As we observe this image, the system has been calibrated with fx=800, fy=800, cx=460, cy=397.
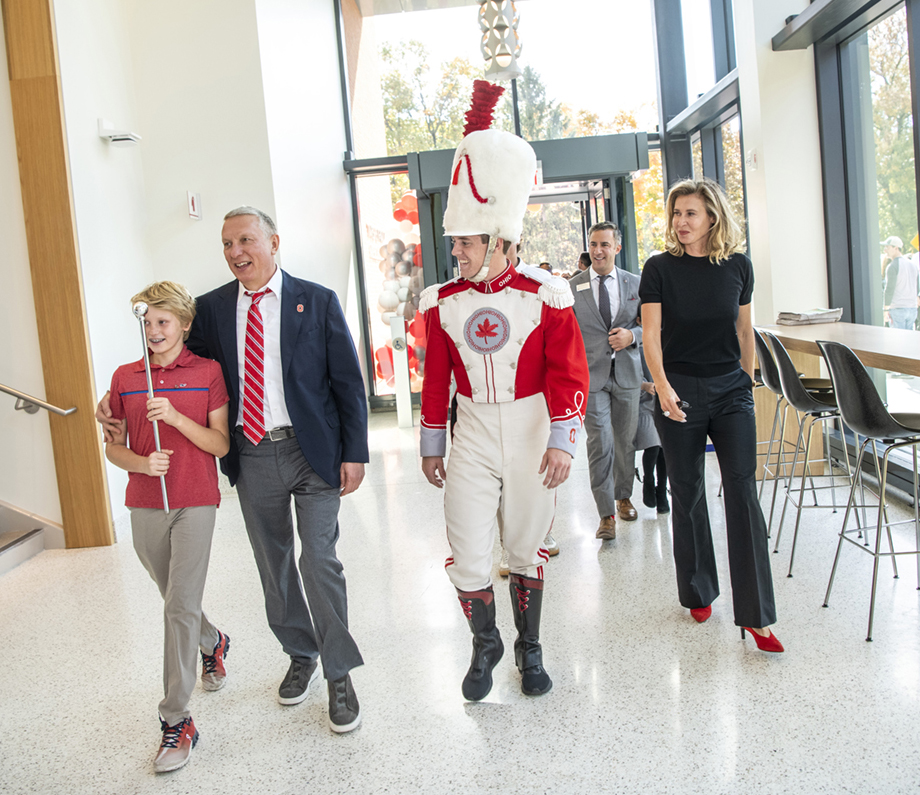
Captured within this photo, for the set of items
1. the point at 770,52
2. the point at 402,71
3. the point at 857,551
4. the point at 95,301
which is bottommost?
the point at 857,551

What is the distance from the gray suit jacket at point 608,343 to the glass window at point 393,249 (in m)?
4.93

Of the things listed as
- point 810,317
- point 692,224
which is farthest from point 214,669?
point 810,317

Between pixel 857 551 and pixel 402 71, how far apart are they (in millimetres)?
7501

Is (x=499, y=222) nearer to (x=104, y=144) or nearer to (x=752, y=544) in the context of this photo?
(x=752, y=544)

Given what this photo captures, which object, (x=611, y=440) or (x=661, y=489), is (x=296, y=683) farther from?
(x=661, y=489)

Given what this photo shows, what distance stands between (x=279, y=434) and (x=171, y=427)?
0.32 m

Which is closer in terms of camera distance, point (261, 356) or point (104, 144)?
point (261, 356)

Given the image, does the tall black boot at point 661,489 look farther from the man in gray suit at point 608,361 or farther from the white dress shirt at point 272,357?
the white dress shirt at point 272,357

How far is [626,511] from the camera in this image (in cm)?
443

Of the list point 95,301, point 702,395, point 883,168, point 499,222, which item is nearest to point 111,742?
point 499,222

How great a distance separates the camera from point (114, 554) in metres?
4.48

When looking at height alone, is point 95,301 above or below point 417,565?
above

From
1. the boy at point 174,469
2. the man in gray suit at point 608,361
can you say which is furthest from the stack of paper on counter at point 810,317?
the boy at point 174,469

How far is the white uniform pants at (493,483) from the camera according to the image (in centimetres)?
Answer: 242
